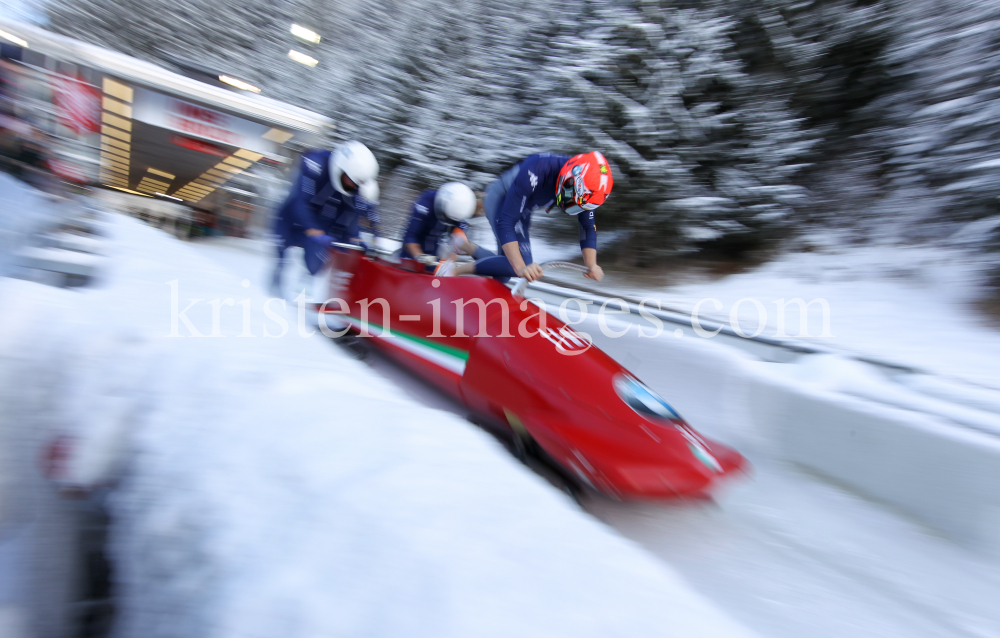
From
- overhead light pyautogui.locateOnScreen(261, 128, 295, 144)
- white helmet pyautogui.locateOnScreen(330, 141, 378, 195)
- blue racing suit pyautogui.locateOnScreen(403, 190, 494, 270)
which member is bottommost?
blue racing suit pyautogui.locateOnScreen(403, 190, 494, 270)

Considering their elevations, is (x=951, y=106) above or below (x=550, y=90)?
below

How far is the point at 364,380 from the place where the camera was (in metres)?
1.48

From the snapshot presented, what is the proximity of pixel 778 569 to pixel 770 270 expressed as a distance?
11.8ft

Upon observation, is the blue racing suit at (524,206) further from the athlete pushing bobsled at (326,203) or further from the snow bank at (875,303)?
the snow bank at (875,303)

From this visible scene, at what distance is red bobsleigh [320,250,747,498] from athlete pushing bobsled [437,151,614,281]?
197 millimetres

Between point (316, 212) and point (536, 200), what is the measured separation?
1.65m

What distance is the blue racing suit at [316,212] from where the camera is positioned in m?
3.45

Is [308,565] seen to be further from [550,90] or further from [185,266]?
[550,90]

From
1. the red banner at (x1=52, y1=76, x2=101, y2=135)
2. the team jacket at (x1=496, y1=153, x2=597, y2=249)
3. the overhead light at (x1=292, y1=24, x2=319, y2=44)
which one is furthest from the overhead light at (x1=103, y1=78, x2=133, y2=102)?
the overhead light at (x1=292, y1=24, x2=319, y2=44)

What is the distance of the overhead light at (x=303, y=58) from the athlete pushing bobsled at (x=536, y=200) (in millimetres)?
16408

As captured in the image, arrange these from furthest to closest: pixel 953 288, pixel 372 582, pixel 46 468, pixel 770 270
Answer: pixel 770 270
pixel 953 288
pixel 46 468
pixel 372 582

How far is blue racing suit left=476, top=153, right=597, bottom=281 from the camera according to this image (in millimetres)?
2412

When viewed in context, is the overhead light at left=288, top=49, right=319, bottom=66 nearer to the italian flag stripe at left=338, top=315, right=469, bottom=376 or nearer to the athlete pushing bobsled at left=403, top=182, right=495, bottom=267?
the athlete pushing bobsled at left=403, top=182, right=495, bottom=267

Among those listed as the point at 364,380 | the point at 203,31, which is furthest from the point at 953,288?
the point at 203,31
